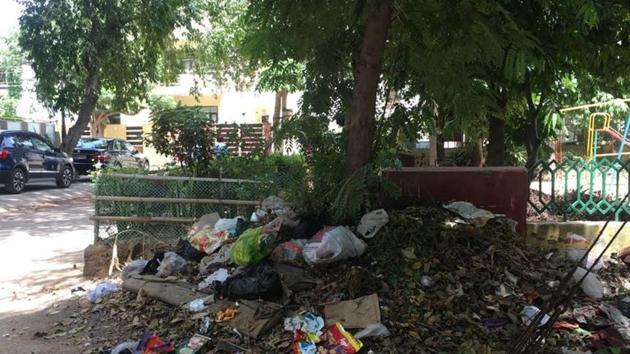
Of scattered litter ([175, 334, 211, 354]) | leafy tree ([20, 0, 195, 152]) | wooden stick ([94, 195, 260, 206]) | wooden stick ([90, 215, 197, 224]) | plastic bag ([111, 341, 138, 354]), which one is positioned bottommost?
plastic bag ([111, 341, 138, 354])

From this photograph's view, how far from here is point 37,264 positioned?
8.71 metres

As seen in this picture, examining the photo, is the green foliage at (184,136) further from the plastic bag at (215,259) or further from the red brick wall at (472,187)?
the red brick wall at (472,187)

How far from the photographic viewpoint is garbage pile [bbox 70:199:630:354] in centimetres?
457

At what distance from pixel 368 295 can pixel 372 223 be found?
0.87 m

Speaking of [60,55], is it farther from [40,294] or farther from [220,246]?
[220,246]

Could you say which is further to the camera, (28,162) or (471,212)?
(28,162)

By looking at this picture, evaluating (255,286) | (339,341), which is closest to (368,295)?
(339,341)

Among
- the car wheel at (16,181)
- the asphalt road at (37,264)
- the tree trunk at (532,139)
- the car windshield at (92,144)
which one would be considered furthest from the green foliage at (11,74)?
the tree trunk at (532,139)

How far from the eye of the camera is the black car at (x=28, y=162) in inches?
666

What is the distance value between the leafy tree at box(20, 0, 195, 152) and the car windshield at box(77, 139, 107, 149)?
4027mm

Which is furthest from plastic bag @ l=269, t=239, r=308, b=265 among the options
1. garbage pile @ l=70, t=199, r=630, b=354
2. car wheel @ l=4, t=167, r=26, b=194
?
car wheel @ l=4, t=167, r=26, b=194

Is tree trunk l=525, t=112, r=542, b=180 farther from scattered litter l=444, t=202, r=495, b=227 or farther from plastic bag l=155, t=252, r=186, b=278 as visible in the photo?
plastic bag l=155, t=252, r=186, b=278

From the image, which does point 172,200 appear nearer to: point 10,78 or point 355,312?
point 355,312

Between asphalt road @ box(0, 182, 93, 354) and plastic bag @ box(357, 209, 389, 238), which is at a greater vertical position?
plastic bag @ box(357, 209, 389, 238)
